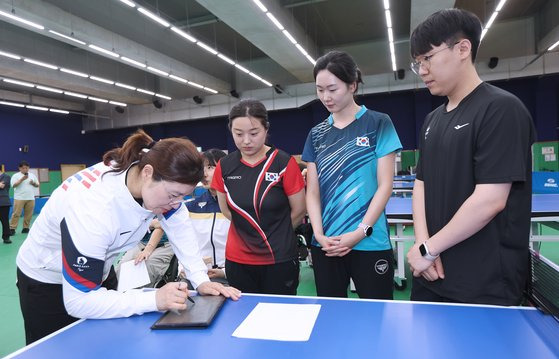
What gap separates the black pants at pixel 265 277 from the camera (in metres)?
1.67

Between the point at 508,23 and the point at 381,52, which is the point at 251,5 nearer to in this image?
the point at 381,52

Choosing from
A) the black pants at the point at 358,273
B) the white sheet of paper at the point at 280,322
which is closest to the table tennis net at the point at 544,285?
the black pants at the point at 358,273

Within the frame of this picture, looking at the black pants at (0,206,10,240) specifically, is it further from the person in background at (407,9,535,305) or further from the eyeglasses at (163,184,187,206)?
the person in background at (407,9,535,305)

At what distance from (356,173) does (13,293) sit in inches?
153

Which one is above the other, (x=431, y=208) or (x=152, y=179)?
(x=152, y=179)

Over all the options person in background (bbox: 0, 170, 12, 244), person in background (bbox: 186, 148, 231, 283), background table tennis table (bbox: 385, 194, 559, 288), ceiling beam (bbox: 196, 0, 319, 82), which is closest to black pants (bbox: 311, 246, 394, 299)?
person in background (bbox: 186, 148, 231, 283)

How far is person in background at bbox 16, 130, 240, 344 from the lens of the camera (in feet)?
3.59

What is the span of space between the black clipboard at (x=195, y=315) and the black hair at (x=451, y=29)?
3.59ft

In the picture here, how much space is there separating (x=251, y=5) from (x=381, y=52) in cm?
629

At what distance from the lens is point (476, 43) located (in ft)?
3.88

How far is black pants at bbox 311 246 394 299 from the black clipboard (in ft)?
1.58

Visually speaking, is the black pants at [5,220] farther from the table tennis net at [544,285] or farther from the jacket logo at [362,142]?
the table tennis net at [544,285]

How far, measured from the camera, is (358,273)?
152 centimetres

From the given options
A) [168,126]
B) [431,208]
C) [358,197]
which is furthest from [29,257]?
[168,126]
